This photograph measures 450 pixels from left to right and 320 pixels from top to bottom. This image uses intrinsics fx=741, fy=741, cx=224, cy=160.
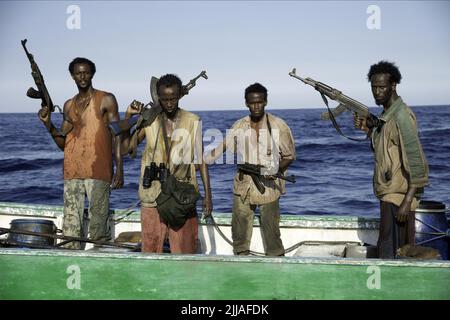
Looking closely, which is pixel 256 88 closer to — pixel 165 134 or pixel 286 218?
pixel 165 134

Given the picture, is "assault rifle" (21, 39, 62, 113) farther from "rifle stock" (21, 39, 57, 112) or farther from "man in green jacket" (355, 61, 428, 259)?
"man in green jacket" (355, 61, 428, 259)

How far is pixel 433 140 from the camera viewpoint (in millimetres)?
32031

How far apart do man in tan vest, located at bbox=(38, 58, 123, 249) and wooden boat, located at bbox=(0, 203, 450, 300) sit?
0.90 m

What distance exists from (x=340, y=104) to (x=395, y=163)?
1153 millimetres

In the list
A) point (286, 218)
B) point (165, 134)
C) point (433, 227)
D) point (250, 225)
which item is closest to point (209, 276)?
point (250, 225)

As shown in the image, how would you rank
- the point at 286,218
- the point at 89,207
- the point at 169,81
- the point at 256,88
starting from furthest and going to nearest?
the point at 286,218
the point at 89,207
the point at 256,88
the point at 169,81

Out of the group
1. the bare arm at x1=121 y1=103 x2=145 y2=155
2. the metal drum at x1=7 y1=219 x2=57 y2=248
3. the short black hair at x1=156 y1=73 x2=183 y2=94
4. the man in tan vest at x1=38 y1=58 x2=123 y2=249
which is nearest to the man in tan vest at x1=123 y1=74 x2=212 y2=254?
the bare arm at x1=121 y1=103 x2=145 y2=155

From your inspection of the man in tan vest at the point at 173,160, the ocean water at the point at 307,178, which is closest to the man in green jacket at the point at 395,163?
the man in tan vest at the point at 173,160

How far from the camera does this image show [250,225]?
7379 mm

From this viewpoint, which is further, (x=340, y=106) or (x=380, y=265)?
(x=340, y=106)

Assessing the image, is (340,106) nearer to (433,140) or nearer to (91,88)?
(91,88)

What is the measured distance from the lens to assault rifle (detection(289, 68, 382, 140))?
6956 millimetres

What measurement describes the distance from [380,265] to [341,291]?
0.42 meters

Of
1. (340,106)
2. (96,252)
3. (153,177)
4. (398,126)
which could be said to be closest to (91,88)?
(153,177)
